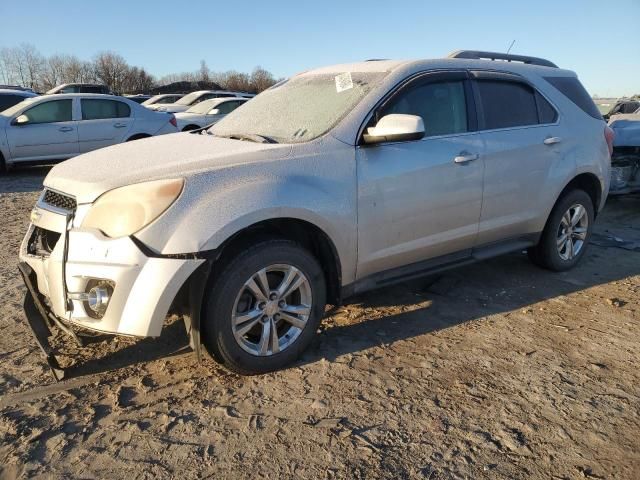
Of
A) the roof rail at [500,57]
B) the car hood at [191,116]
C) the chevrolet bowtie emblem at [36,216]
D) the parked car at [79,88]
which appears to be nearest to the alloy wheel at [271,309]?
the chevrolet bowtie emblem at [36,216]

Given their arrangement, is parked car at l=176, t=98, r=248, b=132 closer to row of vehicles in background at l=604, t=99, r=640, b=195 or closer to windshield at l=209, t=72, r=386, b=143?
row of vehicles in background at l=604, t=99, r=640, b=195

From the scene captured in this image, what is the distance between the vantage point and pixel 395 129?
3.02m

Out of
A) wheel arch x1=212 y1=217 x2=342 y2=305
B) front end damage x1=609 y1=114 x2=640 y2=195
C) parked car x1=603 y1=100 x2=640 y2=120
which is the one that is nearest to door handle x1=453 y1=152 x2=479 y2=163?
wheel arch x1=212 y1=217 x2=342 y2=305

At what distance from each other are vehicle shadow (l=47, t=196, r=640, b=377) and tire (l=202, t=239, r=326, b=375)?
0.22m

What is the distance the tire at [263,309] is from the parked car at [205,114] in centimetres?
1065

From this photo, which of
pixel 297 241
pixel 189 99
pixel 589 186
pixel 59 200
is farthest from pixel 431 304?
pixel 189 99

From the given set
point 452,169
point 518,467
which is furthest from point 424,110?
point 518,467

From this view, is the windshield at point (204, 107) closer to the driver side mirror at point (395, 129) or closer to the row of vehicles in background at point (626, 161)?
the row of vehicles in background at point (626, 161)

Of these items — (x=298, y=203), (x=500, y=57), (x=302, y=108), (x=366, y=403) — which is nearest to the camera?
(x=366, y=403)

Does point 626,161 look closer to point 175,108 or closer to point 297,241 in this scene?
point 297,241

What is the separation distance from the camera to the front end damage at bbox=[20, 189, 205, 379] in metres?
2.44

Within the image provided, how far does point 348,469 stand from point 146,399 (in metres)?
1.15

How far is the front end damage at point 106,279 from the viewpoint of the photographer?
2443 mm

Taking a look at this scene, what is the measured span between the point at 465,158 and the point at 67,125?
883cm
